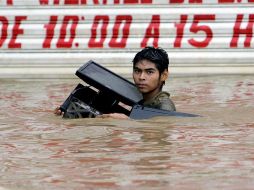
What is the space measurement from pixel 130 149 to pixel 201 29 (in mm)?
7573

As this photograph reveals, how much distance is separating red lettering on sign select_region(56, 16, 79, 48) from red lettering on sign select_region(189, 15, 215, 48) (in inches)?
70.0

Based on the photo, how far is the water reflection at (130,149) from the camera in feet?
15.1

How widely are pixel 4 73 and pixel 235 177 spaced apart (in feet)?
28.7

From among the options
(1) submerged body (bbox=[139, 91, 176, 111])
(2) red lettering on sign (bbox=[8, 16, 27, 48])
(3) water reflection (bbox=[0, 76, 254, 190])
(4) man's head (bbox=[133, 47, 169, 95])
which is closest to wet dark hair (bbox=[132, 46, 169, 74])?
(4) man's head (bbox=[133, 47, 169, 95])

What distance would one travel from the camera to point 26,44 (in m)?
13.3

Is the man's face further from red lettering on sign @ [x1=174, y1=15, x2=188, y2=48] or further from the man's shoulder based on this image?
red lettering on sign @ [x1=174, y1=15, x2=188, y2=48]

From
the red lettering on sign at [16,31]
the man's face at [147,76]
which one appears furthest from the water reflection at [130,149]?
the red lettering on sign at [16,31]

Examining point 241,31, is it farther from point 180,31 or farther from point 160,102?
point 160,102

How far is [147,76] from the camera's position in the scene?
718 cm

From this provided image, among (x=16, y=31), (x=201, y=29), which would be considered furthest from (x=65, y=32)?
(x=201, y=29)

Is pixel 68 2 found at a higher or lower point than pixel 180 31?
higher

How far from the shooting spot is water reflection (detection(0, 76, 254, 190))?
181 inches

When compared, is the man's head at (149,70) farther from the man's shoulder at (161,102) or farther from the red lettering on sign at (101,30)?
the red lettering on sign at (101,30)

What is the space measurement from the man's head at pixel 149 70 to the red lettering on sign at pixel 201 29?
5.88 metres
